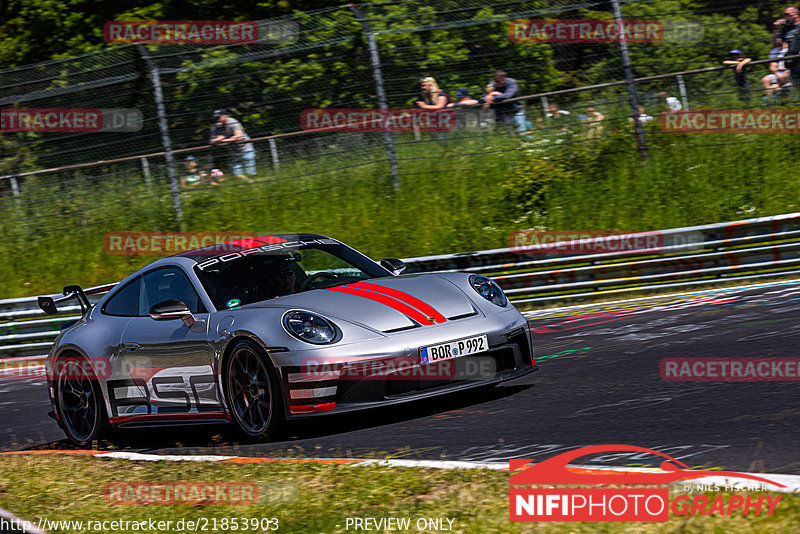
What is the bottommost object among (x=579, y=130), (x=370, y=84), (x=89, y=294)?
(x=89, y=294)

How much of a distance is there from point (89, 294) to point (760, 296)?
8.48 meters

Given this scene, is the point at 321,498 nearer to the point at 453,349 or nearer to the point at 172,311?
the point at 453,349

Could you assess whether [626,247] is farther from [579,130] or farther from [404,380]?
[404,380]

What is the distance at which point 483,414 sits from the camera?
21.4 feet

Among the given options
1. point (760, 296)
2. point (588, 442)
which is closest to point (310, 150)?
point (760, 296)

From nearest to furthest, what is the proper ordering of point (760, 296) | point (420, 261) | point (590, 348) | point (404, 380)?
point (404, 380)
point (590, 348)
point (760, 296)
point (420, 261)

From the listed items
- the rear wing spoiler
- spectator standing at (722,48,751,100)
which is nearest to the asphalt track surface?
the rear wing spoiler

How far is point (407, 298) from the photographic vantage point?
6781 mm

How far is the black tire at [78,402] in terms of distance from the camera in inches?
303

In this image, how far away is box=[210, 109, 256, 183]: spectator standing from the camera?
15.3m

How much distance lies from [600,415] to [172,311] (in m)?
2.80

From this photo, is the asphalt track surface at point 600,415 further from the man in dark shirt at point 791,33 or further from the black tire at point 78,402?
the man in dark shirt at point 791,33

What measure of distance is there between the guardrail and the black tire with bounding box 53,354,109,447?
5416mm

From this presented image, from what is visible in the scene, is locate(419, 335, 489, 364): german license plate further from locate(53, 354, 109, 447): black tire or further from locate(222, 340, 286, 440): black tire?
locate(53, 354, 109, 447): black tire
